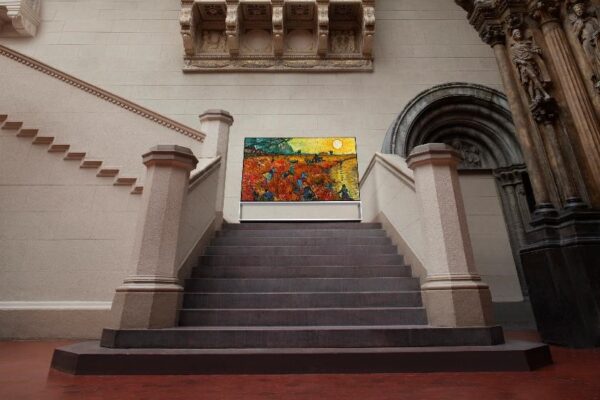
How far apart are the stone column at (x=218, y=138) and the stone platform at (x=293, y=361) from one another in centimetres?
317

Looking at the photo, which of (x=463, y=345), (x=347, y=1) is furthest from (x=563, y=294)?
(x=347, y=1)

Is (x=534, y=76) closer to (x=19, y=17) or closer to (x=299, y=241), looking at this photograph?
(x=299, y=241)

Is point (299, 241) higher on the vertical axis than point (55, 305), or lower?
higher

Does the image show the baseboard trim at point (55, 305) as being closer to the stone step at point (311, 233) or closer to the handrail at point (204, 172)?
the stone step at point (311, 233)

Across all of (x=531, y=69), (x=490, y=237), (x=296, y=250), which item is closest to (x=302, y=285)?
(x=296, y=250)

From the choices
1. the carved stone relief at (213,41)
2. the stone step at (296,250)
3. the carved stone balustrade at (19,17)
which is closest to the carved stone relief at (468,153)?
the stone step at (296,250)

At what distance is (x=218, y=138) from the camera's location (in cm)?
569

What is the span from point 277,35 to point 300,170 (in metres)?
3.40

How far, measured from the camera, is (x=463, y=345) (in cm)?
278

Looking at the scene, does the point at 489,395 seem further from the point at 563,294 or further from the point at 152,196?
the point at 152,196

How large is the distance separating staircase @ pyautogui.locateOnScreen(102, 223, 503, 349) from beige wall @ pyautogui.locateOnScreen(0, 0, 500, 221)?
3.47m

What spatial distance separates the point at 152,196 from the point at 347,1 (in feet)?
23.9

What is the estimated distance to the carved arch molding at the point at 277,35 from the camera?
8.13 m

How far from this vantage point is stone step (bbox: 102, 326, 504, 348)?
277cm
